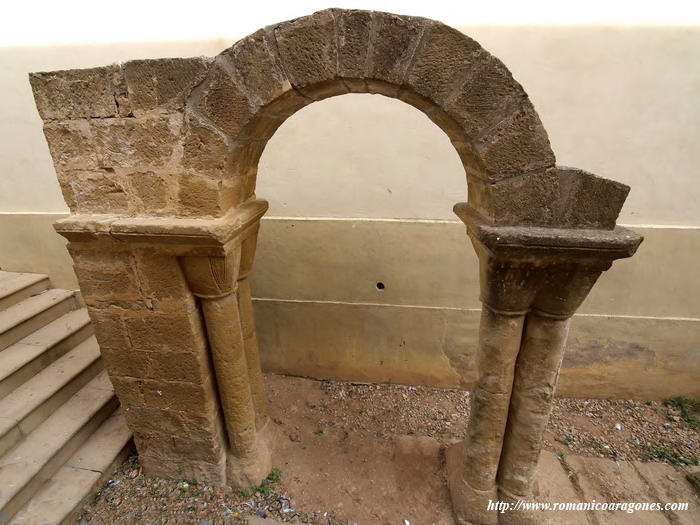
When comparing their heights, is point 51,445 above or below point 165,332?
below

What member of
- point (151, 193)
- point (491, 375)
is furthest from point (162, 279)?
point (491, 375)

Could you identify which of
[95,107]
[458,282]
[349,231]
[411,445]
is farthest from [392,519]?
[95,107]

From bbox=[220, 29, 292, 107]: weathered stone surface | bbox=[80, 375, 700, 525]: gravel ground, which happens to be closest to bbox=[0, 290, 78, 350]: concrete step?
bbox=[80, 375, 700, 525]: gravel ground

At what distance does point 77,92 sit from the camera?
1818 millimetres

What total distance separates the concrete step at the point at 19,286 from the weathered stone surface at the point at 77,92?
287 centimetres

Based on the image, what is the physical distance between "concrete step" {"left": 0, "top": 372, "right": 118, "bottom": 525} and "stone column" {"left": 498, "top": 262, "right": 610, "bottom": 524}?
122 inches

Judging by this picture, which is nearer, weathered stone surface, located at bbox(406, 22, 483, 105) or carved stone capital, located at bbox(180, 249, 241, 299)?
weathered stone surface, located at bbox(406, 22, 483, 105)

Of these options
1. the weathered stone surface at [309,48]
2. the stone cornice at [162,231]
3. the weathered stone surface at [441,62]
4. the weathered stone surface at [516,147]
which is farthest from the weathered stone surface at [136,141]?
the weathered stone surface at [516,147]

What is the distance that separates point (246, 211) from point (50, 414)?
247cm

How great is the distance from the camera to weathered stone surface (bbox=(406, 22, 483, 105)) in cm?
150

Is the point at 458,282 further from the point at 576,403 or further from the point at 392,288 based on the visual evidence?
the point at 576,403

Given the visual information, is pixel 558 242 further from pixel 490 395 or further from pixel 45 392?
pixel 45 392

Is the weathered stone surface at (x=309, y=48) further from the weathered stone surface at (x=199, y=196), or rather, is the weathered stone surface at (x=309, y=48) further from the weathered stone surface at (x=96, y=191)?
the weathered stone surface at (x=96, y=191)

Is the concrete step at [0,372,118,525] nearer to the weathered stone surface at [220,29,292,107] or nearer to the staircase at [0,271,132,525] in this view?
the staircase at [0,271,132,525]
